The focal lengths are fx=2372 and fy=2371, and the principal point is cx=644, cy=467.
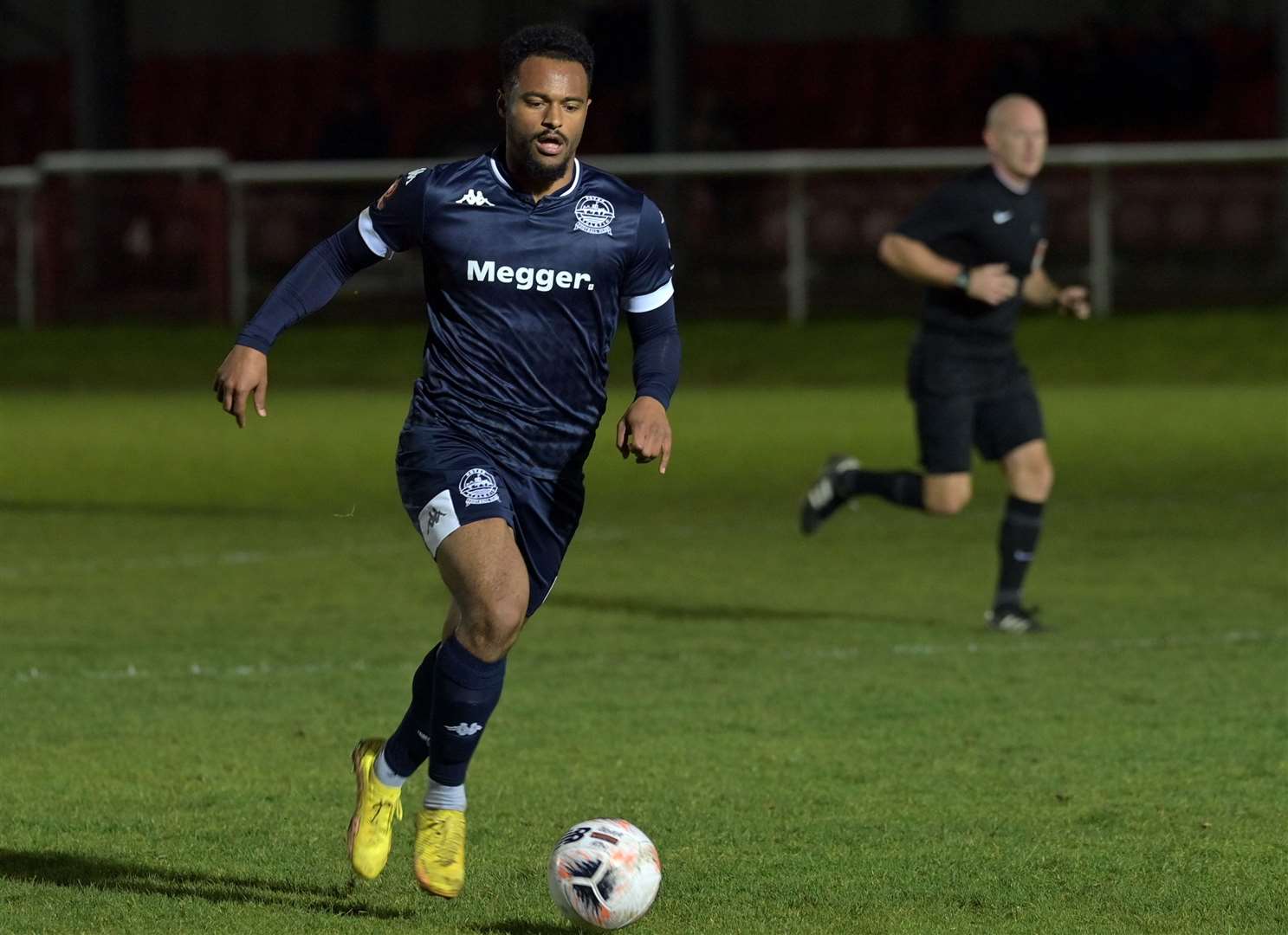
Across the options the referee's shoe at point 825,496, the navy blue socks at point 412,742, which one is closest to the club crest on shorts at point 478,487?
the navy blue socks at point 412,742

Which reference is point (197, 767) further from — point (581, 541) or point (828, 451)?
point (828, 451)

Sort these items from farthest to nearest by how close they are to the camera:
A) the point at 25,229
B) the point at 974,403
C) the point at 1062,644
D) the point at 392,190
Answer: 1. the point at 25,229
2. the point at 974,403
3. the point at 1062,644
4. the point at 392,190

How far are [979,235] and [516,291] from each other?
4.54m

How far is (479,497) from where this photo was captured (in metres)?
5.39

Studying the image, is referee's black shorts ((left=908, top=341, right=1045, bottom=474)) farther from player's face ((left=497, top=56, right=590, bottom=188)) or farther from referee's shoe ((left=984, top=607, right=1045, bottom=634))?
player's face ((left=497, top=56, right=590, bottom=188))

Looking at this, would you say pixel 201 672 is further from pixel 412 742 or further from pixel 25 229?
pixel 25 229

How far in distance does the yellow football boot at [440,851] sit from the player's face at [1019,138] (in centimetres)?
493

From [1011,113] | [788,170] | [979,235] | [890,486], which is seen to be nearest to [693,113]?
[788,170]

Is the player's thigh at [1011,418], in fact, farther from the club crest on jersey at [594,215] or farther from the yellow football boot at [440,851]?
the yellow football boot at [440,851]

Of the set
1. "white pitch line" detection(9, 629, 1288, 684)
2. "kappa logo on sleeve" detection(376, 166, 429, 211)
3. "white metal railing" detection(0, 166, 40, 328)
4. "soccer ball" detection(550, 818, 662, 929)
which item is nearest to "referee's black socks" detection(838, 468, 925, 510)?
"white pitch line" detection(9, 629, 1288, 684)

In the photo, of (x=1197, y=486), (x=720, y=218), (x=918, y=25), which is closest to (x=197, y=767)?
(x=1197, y=486)

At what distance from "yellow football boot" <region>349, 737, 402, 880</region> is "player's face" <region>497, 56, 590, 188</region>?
4.68 feet

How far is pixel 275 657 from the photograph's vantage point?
29.6 feet

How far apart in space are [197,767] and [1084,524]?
24.9ft
